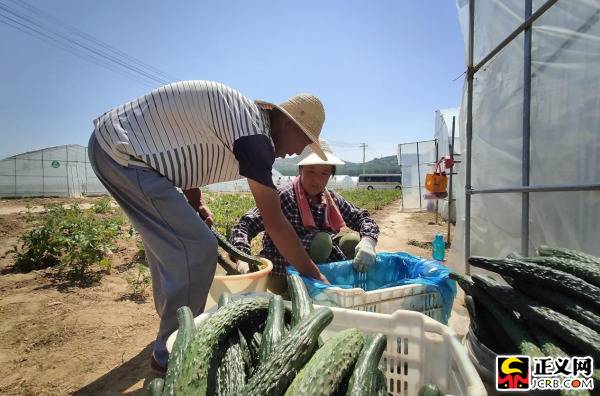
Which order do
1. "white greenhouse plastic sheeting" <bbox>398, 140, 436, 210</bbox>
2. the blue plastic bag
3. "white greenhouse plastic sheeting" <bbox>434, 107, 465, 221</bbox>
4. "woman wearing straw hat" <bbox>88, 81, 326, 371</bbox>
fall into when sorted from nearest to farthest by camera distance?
"woman wearing straw hat" <bbox>88, 81, 326, 371</bbox> → the blue plastic bag → "white greenhouse plastic sheeting" <bbox>434, 107, 465, 221</bbox> → "white greenhouse plastic sheeting" <bbox>398, 140, 436, 210</bbox>

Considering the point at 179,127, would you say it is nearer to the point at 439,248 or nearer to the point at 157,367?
the point at 157,367

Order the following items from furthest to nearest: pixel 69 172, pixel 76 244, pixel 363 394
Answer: pixel 69 172 → pixel 76 244 → pixel 363 394

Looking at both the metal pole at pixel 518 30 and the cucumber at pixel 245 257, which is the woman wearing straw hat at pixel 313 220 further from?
the metal pole at pixel 518 30

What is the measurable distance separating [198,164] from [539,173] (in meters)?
3.24

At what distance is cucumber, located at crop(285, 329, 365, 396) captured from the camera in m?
1.02

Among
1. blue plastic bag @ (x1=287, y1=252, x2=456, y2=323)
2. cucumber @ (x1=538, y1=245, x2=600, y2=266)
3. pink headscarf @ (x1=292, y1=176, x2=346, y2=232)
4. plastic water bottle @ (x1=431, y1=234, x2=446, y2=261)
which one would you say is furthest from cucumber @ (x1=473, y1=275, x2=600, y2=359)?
plastic water bottle @ (x1=431, y1=234, x2=446, y2=261)

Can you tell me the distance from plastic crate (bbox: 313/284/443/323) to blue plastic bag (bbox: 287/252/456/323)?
0.24 feet

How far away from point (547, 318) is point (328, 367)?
0.98 metres

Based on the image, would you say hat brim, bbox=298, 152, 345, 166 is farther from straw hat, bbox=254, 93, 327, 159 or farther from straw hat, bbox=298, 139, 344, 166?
straw hat, bbox=254, 93, 327, 159

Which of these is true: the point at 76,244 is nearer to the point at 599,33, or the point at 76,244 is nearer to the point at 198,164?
the point at 198,164

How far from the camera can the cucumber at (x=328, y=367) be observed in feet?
3.34

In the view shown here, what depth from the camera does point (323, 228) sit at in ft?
12.7

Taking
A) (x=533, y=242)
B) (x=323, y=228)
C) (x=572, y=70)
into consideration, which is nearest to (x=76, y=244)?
(x=323, y=228)

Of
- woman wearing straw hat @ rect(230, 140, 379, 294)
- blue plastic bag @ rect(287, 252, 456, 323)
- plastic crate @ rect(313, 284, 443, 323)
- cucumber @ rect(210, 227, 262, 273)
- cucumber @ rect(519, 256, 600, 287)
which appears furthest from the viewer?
woman wearing straw hat @ rect(230, 140, 379, 294)
